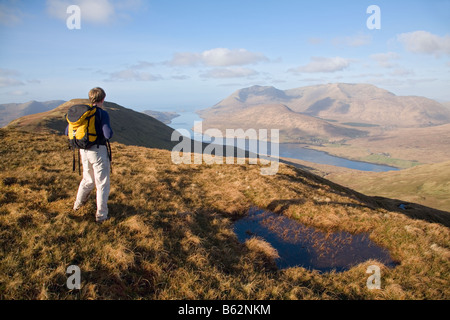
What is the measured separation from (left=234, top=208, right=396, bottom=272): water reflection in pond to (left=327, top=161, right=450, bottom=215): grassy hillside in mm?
154738

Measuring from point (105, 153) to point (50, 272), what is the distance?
3862 millimetres

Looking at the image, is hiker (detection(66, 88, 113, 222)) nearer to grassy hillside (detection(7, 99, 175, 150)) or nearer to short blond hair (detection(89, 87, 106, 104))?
short blond hair (detection(89, 87, 106, 104))

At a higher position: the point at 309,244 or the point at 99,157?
the point at 99,157

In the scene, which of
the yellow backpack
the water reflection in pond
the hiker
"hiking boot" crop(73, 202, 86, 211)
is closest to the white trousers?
the hiker

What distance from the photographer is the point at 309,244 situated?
990 centimetres

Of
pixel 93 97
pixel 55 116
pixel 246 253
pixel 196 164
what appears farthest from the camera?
pixel 55 116

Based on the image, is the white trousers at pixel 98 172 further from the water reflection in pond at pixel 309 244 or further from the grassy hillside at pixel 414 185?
the grassy hillside at pixel 414 185

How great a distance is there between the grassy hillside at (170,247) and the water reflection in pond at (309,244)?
516 mm

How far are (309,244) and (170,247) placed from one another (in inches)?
241

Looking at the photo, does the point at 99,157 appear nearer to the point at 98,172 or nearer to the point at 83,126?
the point at 98,172

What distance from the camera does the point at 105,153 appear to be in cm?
798

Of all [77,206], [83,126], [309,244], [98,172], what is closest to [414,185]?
[309,244]
